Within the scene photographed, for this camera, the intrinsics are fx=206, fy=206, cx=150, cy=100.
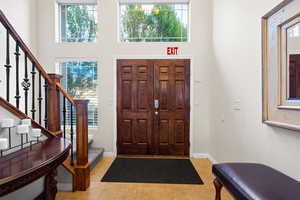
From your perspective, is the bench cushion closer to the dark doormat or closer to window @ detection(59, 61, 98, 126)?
the dark doormat

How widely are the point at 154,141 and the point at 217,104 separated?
1402 millimetres

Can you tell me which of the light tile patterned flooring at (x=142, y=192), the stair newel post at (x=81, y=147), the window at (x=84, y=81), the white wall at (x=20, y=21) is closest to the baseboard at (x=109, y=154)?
the window at (x=84, y=81)

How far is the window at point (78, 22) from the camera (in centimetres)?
410

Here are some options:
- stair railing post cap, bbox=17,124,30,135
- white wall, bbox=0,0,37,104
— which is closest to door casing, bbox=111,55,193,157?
white wall, bbox=0,0,37,104

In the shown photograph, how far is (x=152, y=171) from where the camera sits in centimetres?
318

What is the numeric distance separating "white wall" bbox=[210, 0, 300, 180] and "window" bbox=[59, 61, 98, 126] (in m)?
2.28

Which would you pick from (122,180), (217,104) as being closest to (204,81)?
(217,104)

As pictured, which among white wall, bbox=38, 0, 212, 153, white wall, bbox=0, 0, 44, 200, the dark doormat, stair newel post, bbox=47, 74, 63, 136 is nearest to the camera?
stair newel post, bbox=47, 74, 63, 136

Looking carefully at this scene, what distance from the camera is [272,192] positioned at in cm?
121

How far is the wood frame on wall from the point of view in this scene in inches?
61.2

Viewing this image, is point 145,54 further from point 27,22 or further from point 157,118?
point 27,22

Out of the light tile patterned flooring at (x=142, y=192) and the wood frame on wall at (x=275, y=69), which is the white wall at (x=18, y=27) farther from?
the wood frame on wall at (x=275, y=69)

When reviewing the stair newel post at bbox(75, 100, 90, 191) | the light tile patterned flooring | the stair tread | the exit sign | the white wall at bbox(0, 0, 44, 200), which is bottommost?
the light tile patterned flooring

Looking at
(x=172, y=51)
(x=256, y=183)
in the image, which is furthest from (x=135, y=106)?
(x=256, y=183)
